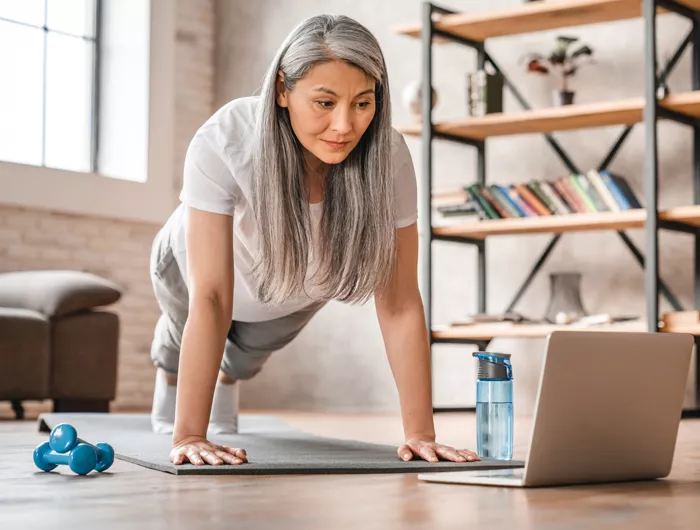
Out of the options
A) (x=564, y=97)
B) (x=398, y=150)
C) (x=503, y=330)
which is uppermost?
(x=564, y=97)

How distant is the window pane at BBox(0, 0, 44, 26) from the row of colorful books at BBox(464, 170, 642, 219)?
2.21m

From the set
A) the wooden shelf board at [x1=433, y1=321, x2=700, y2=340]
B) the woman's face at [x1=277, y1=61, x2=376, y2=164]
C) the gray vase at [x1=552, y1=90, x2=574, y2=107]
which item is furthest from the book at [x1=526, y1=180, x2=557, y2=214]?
the woman's face at [x1=277, y1=61, x2=376, y2=164]

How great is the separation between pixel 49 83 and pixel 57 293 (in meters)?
1.56

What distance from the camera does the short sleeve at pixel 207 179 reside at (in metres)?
1.85

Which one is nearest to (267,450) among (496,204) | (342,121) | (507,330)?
(342,121)

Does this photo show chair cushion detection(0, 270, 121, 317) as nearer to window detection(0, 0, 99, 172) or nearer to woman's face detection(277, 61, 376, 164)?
window detection(0, 0, 99, 172)

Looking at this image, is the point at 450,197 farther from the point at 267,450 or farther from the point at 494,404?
the point at 494,404

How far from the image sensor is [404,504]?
136cm

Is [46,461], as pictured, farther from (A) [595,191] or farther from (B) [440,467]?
(A) [595,191]

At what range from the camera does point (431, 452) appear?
187 centimetres

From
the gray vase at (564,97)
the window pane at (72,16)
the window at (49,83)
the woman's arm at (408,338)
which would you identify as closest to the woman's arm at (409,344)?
the woman's arm at (408,338)

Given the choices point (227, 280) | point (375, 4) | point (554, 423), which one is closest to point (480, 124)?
point (375, 4)

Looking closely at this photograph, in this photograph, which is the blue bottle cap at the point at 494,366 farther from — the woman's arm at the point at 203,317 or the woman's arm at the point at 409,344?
the woman's arm at the point at 203,317

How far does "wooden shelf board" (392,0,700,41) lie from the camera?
410 cm
